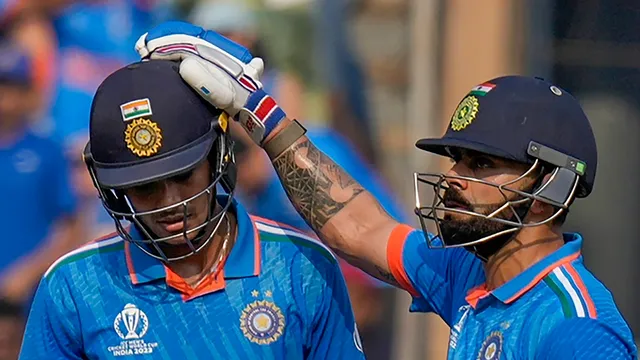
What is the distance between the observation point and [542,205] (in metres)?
3.10

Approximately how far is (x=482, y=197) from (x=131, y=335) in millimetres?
955

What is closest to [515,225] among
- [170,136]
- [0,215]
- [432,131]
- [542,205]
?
[542,205]

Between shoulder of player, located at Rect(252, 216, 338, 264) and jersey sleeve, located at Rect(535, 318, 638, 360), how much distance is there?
724 millimetres

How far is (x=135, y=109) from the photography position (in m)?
3.13

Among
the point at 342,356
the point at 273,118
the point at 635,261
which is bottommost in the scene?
the point at 635,261

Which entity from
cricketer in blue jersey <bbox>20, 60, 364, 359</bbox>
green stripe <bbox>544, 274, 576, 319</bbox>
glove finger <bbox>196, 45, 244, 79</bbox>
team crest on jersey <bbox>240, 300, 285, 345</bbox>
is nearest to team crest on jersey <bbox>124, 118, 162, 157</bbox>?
cricketer in blue jersey <bbox>20, 60, 364, 359</bbox>

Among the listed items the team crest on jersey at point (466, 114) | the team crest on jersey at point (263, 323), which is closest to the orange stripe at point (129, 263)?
the team crest on jersey at point (263, 323)

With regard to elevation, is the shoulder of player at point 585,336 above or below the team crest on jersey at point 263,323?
Answer: above

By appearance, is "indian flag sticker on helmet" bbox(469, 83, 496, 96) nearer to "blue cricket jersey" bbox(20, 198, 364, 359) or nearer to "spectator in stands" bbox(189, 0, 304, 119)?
"blue cricket jersey" bbox(20, 198, 364, 359)

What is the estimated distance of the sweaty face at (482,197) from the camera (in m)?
3.07

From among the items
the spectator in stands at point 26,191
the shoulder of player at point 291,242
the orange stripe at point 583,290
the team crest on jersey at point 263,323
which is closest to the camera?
the orange stripe at point 583,290

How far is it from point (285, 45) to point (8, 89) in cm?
122

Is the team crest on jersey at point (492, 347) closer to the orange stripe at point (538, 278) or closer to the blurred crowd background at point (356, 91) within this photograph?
the orange stripe at point (538, 278)

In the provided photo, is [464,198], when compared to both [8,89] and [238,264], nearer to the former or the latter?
[238,264]
